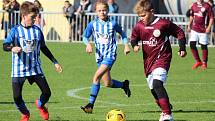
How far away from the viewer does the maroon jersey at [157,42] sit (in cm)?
1240

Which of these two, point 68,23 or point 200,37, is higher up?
point 200,37

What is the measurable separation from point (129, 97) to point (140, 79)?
403 centimetres

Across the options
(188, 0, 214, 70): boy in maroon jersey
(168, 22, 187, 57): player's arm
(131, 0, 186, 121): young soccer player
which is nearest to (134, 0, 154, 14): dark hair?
(131, 0, 186, 121): young soccer player

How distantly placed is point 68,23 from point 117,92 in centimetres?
1553

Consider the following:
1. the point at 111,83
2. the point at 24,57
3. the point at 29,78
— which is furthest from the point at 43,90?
the point at 111,83

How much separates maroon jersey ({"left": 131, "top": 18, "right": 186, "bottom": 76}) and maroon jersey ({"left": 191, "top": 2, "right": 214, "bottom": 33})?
11.1 meters

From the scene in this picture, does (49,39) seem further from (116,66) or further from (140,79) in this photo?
(140,79)

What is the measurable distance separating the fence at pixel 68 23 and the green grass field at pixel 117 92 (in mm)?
5462

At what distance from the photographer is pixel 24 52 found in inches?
481

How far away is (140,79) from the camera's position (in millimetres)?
20469

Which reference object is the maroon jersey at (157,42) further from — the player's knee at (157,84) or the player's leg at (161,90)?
the player's knee at (157,84)

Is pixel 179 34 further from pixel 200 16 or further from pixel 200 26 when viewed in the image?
pixel 200 16

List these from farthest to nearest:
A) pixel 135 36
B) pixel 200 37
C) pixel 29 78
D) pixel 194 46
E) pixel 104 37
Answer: pixel 200 37
pixel 194 46
pixel 104 37
pixel 135 36
pixel 29 78

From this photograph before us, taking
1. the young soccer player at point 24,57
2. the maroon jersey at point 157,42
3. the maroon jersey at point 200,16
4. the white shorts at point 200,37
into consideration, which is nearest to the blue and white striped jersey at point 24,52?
the young soccer player at point 24,57
